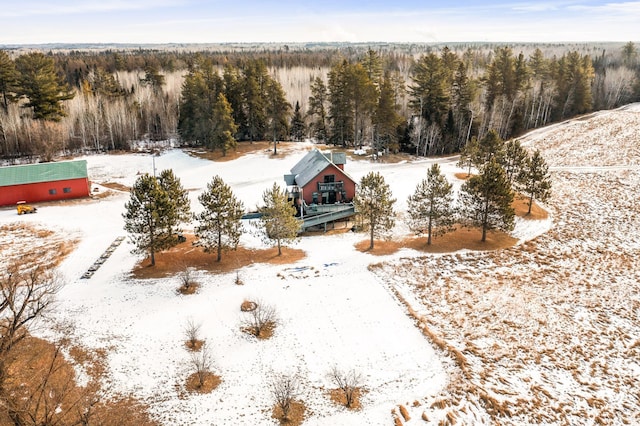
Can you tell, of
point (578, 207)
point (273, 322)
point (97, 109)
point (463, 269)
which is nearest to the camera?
point (273, 322)

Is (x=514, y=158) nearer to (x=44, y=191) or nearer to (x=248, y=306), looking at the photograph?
(x=248, y=306)

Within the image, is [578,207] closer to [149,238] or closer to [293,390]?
[293,390]

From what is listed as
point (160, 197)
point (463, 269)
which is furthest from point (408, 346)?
point (160, 197)

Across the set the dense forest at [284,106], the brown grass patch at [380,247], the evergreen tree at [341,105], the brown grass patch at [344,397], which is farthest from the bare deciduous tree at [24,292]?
the evergreen tree at [341,105]

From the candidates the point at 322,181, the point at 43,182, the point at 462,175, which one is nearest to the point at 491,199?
the point at 322,181

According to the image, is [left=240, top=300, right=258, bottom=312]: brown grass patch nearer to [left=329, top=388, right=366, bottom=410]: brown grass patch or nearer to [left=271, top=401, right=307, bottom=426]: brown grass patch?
[left=271, top=401, right=307, bottom=426]: brown grass patch

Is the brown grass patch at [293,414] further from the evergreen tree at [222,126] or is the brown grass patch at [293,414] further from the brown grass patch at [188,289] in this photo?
the evergreen tree at [222,126]
